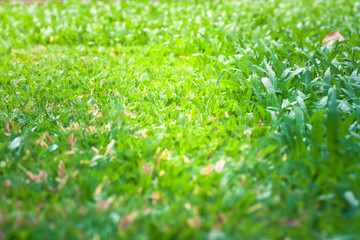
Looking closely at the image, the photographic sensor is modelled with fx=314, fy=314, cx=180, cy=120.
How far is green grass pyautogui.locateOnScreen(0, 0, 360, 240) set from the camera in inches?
55.0

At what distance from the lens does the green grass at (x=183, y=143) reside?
1396 mm

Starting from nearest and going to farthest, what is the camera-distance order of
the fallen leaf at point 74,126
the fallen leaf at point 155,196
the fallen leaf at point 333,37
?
the fallen leaf at point 155,196
the fallen leaf at point 74,126
the fallen leaf at point 333,37

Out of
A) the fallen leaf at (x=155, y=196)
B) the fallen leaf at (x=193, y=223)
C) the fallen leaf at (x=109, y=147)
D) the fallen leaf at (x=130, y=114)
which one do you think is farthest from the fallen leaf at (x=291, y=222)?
the fallen leaf at (x=130, y=114)

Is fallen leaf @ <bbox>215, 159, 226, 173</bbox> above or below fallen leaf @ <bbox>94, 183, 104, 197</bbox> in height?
below

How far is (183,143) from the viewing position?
6.57 feet

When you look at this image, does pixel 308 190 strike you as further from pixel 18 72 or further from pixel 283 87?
pixel 18 72

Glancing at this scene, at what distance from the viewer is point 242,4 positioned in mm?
6398

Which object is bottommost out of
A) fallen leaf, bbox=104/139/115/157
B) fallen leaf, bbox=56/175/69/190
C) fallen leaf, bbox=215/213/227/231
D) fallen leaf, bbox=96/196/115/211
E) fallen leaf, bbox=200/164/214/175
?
fallen leaf, bbox=215/213/227/231

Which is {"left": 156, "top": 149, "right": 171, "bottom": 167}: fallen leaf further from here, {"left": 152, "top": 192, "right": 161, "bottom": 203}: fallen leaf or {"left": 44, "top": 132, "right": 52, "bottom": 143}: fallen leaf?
{"left": 44, "top": 132, "right": 52, "bottom": 143}: fallen leaf

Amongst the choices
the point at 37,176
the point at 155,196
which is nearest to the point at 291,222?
the point at 155,196

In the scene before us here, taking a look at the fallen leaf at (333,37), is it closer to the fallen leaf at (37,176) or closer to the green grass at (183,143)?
the green grass at (183,143)

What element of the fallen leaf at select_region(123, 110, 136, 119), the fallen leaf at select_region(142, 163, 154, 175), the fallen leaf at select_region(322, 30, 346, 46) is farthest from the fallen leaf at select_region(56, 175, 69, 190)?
the fallen leaf at select_region(322, 30, 346, 46)

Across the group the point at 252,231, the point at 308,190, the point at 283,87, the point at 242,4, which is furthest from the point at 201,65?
the point at 242,4

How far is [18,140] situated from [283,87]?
74.9 inches
